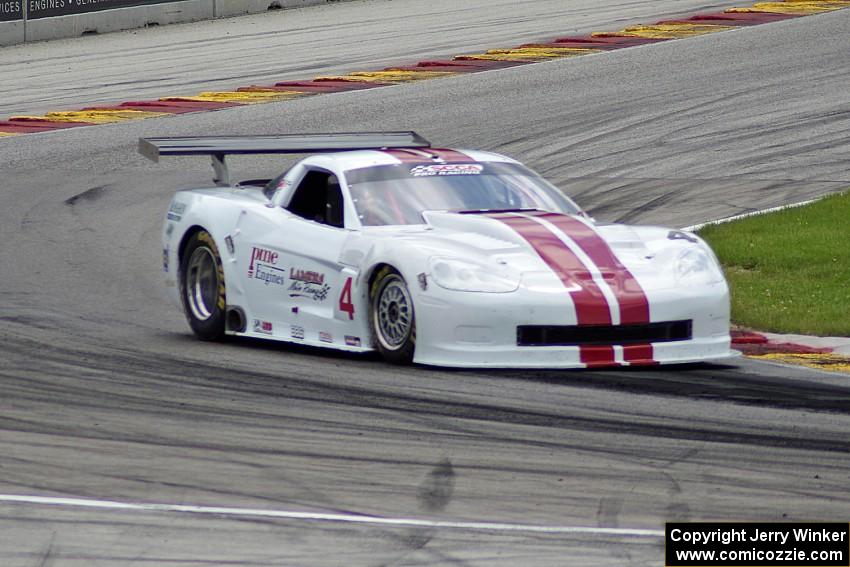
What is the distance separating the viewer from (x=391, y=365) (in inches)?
391

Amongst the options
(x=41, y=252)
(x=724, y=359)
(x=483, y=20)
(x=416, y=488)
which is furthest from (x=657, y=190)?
(x=483, y=20)

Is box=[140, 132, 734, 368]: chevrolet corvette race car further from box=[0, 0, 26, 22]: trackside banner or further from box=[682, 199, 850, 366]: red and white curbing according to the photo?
box=[0, 0, 26, 22]: trackside banner

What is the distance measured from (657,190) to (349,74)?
9014 mm

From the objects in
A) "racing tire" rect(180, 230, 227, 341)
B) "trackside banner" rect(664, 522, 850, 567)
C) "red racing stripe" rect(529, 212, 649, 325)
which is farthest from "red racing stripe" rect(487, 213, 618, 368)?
"trackside banner" rect(664, 522, 850, 567)

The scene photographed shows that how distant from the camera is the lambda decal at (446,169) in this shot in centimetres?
1095

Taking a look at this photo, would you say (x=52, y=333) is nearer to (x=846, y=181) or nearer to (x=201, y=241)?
(x=201, y=241)

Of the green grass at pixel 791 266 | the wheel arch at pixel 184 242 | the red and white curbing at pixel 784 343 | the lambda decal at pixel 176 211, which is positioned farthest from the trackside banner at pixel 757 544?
the lambda decal at pixel 176 211

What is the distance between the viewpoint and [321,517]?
647 cm

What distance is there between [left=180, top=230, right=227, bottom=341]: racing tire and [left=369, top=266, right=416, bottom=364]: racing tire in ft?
5.55

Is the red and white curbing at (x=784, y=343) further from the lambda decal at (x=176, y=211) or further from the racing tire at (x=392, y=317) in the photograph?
the lambda decal at (x=176, y=211)

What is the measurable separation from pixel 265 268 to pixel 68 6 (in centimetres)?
2119

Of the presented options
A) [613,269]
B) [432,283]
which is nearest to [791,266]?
[613,269]

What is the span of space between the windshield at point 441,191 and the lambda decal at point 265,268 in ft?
2.21

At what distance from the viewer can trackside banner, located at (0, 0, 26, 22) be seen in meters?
29.8
